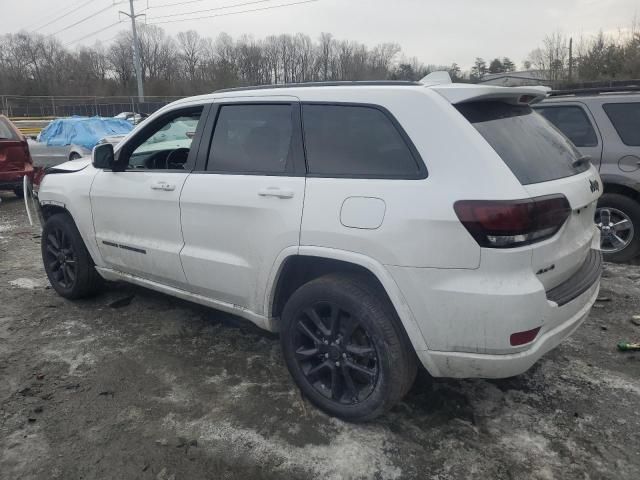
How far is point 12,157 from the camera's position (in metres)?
9.51

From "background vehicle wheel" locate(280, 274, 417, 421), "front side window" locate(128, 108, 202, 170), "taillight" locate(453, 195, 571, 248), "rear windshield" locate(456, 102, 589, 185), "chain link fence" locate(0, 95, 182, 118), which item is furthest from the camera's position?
"chain link fence" locate(0, 95, 182, 118)

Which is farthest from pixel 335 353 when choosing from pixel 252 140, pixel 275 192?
pixel 252 140

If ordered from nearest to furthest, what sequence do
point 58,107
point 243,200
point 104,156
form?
point 243,200
point 104,156
point 58,107

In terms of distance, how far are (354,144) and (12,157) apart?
884cm

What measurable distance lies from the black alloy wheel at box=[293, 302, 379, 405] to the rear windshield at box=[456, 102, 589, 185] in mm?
1136

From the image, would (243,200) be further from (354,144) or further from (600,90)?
(600,90)

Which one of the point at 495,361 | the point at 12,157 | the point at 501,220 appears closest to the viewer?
the point at 501,220

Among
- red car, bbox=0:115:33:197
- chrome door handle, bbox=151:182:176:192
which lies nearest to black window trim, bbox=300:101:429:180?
chrome door handle, bbox=151:182:176:192

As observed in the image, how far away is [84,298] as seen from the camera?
486 cm

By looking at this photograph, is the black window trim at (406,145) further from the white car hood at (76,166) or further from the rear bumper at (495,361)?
the white car hood at (76,166)

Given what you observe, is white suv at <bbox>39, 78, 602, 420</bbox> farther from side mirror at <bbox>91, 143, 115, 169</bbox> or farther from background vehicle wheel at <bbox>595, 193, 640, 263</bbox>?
background vehicle wheel at <bbox>595, 193, 640, 263</bbox>

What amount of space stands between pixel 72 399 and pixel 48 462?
1.98 ft

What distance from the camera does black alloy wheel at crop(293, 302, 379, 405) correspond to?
283 centimetres

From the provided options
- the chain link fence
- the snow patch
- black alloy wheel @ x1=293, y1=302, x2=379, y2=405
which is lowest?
the snow patch
